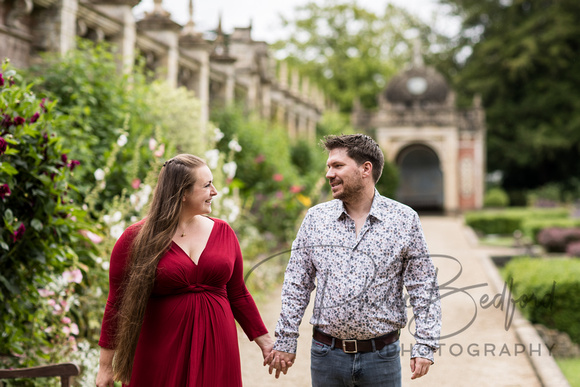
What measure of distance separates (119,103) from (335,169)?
16.2 feet

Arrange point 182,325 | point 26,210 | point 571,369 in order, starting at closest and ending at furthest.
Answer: point 182,325, point 26,210, point 571,369

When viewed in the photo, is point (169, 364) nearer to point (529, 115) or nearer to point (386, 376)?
point (386, 376)

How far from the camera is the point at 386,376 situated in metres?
3.12

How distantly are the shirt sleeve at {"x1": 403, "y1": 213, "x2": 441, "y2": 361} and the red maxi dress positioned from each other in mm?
879

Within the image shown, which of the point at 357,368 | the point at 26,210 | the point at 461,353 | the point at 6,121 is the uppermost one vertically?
the point at 6,121

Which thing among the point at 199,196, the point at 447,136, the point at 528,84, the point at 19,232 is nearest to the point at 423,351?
the point at 199,196

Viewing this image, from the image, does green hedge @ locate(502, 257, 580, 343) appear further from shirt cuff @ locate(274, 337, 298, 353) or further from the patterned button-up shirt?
shirt cuff @ locate(274, 337, 298, 353)

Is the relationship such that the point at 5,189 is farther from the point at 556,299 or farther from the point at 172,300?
the point at 556,299

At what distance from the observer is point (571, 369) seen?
23.2ft

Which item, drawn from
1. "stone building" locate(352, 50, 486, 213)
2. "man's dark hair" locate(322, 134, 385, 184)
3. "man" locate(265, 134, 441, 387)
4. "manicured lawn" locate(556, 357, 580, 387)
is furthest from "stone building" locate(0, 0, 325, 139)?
"stone building" locate(352, 50, 486, 213)

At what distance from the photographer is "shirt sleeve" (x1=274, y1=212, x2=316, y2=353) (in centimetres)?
321

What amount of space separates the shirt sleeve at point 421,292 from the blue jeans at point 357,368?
0.41ft

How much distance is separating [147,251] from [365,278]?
3.35 ft

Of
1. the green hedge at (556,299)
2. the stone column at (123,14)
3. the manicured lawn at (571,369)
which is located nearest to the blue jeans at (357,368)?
→ the manicured lawn at (571,369)
